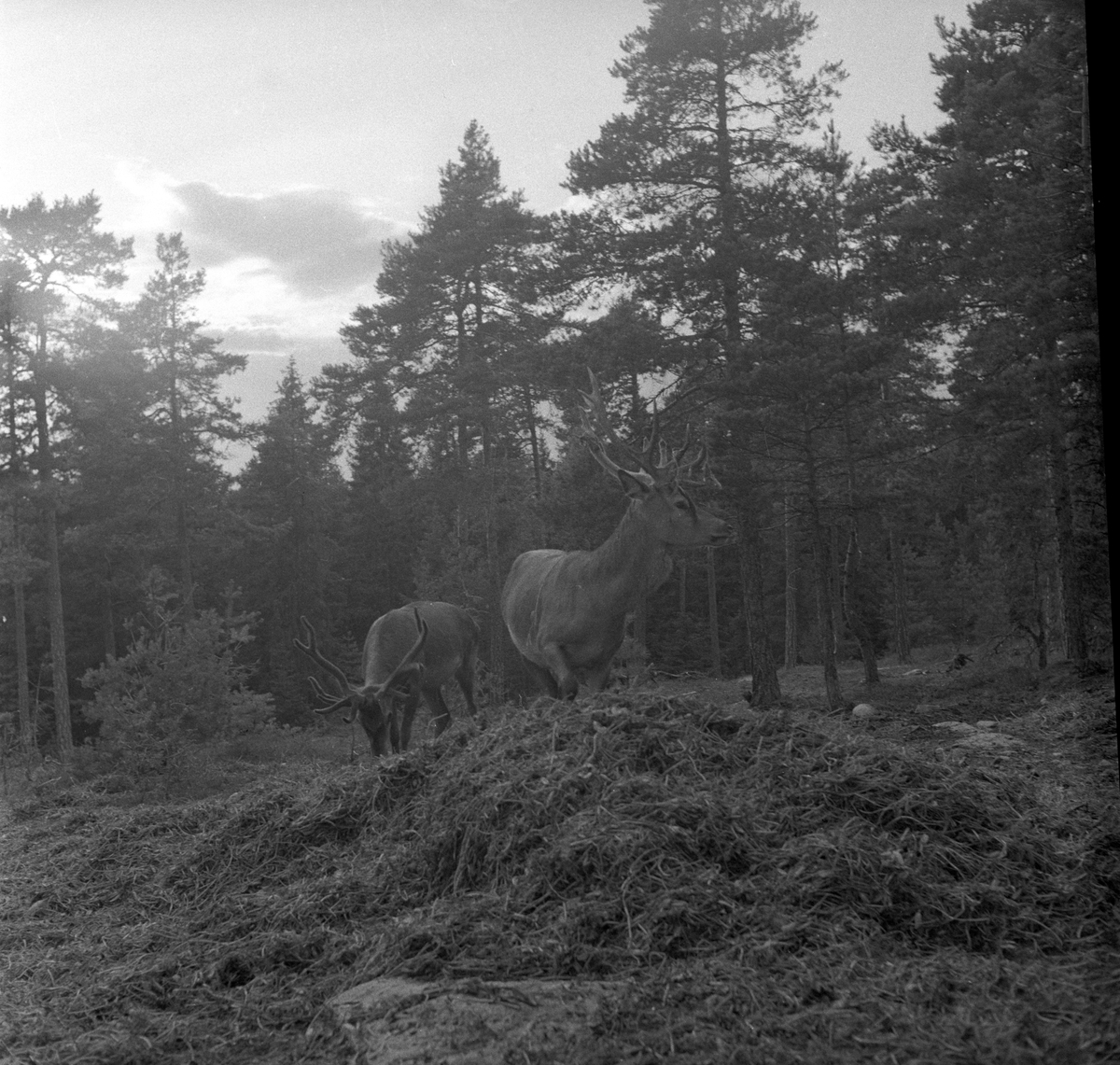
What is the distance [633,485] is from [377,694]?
2528 mm

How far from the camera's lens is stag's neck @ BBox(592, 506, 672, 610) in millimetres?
7684

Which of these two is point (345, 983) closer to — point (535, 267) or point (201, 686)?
point (201, 686)

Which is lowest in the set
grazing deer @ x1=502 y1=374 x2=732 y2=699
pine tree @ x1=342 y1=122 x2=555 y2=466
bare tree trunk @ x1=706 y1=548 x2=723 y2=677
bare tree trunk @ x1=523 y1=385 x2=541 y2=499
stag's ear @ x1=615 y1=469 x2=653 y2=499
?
bare tree trunk @ x1=706 y1=548 x2=723 y2=677

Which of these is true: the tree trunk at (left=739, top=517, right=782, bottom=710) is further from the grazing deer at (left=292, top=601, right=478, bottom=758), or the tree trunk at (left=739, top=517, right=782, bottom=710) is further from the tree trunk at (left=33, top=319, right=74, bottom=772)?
the tree trunk at (left=33, top=319, right=74, bottom=772)

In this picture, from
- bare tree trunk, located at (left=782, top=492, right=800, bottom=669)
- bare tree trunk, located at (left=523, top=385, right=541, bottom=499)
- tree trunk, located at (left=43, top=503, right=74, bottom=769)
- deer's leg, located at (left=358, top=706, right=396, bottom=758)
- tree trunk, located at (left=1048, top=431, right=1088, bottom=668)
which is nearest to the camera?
deer's leg, located at (left=358, top=706, right=396, bottom=758)

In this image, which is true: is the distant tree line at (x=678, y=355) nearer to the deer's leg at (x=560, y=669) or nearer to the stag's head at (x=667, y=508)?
the deer's leg at (x=560, y=669)

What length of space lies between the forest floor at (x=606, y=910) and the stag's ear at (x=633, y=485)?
8.64 ft

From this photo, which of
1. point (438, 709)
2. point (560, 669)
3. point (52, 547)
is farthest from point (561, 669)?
point (52, 547)

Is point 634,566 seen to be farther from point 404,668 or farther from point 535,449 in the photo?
point 535,449

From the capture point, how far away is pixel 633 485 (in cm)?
770

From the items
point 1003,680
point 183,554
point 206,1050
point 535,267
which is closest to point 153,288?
point 183,554

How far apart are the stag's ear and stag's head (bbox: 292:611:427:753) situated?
2.03 metres

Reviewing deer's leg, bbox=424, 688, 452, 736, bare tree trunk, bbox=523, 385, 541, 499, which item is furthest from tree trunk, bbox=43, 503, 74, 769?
deer's leg, bbox=424, 688, 452, 736

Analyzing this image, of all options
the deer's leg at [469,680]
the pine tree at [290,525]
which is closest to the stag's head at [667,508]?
the deer's leg at [469,680]
